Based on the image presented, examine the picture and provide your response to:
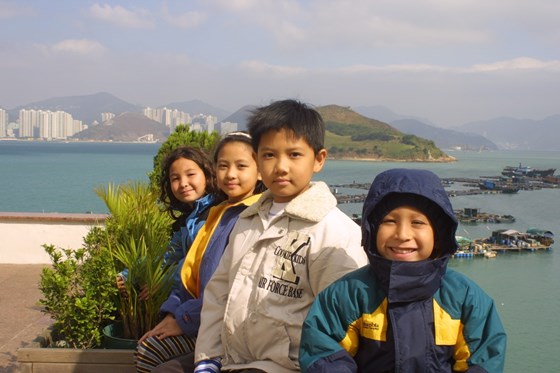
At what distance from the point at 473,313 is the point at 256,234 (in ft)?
2.82

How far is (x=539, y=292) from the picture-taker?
72.6 ft

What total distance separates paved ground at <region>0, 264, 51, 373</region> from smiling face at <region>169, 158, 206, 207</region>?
3.19 feet

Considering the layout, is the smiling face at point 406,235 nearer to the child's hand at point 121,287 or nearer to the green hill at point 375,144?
the child's hand at point 121,287

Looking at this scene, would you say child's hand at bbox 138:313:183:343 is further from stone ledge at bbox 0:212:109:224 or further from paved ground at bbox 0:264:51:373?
stone ledge at bbox 0:212:109:224

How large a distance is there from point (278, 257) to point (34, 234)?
5094mm

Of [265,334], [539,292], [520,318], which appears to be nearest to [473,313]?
[265,334]

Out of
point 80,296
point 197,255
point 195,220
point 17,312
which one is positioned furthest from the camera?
point 17,312

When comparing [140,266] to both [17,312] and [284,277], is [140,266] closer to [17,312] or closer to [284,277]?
[284,277]

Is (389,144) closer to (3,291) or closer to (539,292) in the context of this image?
(539,292)

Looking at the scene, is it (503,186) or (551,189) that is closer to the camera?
(503,186)

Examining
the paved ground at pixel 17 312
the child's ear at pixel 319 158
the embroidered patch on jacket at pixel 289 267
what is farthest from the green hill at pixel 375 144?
the embroidered patch on jacket at pixel 289 267

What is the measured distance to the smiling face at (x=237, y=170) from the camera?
267 cm

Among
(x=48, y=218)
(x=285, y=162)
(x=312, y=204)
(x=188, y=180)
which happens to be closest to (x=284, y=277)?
(x=312, y=204)

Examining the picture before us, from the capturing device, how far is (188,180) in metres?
3.24
